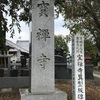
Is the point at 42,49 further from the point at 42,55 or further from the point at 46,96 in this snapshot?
the point at 46,96

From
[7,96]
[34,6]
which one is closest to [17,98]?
[7,96]

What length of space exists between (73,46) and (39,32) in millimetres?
1105

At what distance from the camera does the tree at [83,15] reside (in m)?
10.1

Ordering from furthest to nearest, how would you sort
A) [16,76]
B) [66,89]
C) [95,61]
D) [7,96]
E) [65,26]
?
[95,61]
[16,76]
[66,89]
[7,96]
[65,26]

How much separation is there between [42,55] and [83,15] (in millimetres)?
2860

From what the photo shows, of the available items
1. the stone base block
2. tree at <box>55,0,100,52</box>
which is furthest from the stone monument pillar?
tree at <box>55,0,100,52</box>

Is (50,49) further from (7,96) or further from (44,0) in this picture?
(7,96)

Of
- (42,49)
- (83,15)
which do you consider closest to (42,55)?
(42,49)

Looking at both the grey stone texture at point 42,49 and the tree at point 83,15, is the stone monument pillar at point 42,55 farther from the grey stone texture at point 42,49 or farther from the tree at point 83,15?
the tree at point 83,15

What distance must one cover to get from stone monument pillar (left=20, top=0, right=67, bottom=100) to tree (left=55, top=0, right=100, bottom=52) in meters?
1.16

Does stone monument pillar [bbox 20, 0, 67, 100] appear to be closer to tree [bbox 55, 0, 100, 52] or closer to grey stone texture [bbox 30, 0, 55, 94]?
grey stone texture [bbox 30, 0, 55, 94]

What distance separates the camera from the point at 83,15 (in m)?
10.9

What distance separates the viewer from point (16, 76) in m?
16.4

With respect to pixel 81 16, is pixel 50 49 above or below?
below
